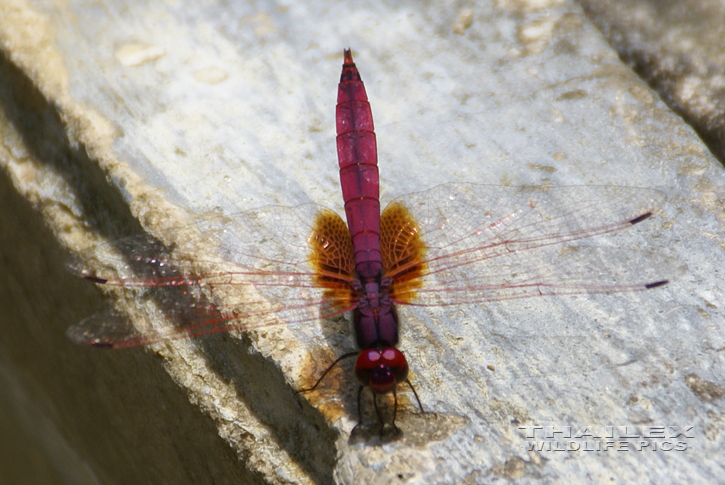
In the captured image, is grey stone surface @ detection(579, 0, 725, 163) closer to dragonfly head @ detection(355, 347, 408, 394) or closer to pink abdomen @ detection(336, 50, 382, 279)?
pink abdomen @ detection(336, 50, 382, 279)

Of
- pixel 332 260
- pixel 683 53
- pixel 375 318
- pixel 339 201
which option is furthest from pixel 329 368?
pixel 683 53

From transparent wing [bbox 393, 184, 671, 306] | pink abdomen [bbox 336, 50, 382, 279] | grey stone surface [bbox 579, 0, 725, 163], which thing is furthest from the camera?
grey stone surface [bbox 579, 0, 725, 163]

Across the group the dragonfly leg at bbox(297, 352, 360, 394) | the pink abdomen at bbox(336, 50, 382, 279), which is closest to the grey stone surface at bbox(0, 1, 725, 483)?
the dragonfly leg at bbox(297, 352, 360, 394)

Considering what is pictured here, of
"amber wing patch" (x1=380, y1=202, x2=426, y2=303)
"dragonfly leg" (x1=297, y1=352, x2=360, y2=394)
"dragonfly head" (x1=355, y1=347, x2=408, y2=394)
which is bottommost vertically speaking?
"dragonfly leg" (x1=297, y1=352, x2=360, y2=394)

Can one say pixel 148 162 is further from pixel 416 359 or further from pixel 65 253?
pixel 416 359

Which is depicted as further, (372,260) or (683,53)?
(683,53)

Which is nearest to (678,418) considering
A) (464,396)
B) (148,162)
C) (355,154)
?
(464,396)

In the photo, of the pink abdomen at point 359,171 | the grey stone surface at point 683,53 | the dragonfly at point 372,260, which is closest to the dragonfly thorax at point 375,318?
the dragonfly at point 372,260

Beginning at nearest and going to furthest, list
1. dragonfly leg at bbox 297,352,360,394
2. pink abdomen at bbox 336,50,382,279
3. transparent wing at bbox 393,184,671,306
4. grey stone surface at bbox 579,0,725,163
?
dragonfly leg at bbox 297,352,360,394 < transparent wing at bbox 393,184,671,306 < pink abdomen at bbox 336,50,382,279 < grey stone surface at bbox 579,0,725,163

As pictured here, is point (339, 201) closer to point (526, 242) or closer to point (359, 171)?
point (359, 171)
